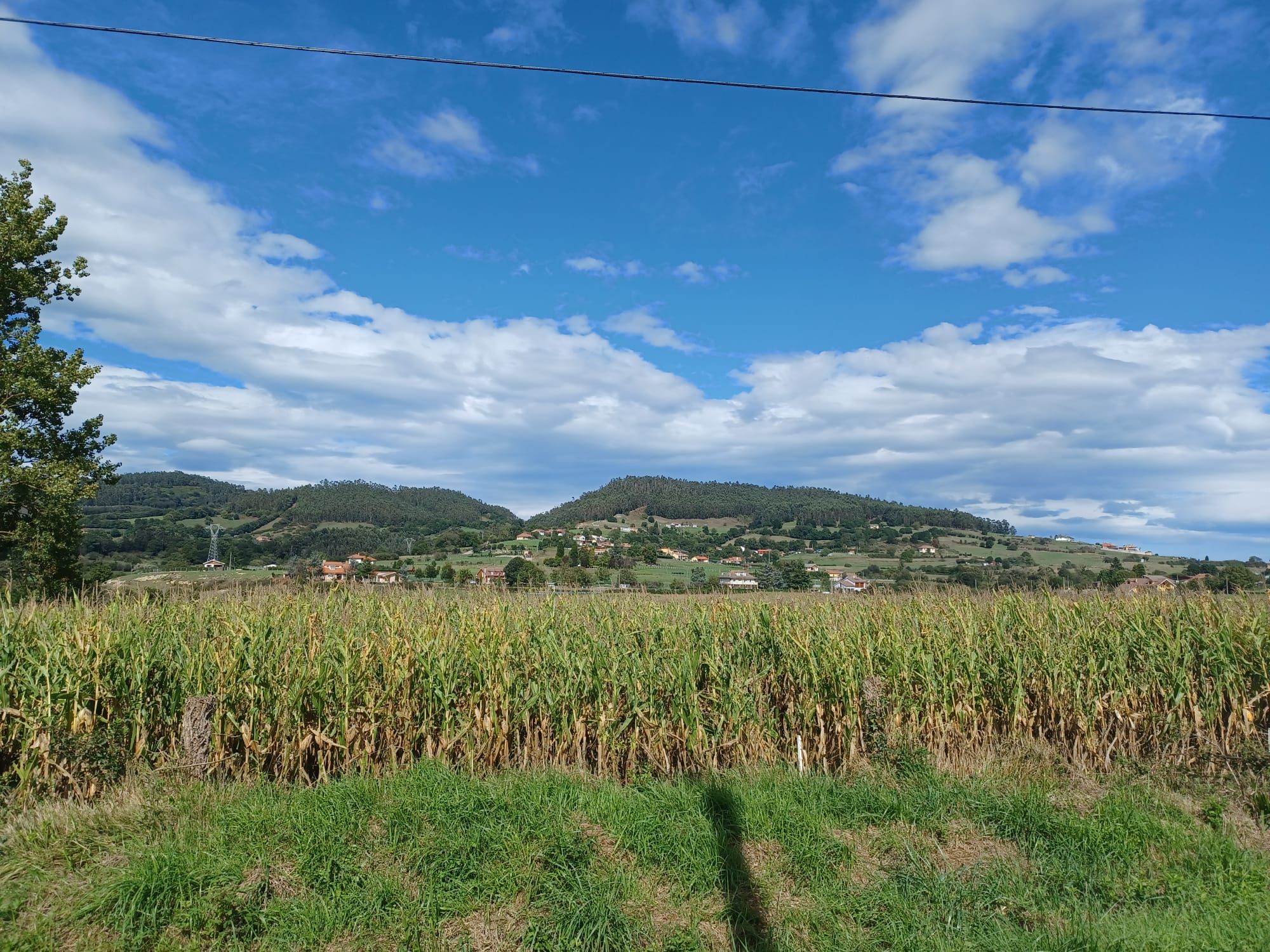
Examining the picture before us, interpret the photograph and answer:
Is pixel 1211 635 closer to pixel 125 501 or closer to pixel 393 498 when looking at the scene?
pixel 393 498

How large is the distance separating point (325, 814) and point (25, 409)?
20777 mm

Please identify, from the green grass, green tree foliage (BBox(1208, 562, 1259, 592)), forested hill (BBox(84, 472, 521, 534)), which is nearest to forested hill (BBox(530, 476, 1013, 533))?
forested hill (BBox(84, 472, 521, 534))

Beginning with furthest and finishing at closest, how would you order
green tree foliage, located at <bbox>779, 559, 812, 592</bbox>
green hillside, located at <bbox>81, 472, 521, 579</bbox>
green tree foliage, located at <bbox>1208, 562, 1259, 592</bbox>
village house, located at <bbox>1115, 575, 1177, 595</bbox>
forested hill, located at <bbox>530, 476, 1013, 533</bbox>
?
forested hill, located at <bbox>530, 476, 1013, 533</bbox> → green hillside, located at <bbox>81, 472, 521, 579</bbox> → green tree foliage, located at <bbox>779, 559, 812, 592</bbox> → village house, located at <bbox>1115, 575, 1177, 595</bbox> → green tree foliage, located at <bbox>1208, 562, 1259, 592</bbox>

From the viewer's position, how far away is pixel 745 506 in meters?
66.1

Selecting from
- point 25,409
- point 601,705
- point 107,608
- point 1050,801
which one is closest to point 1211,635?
point 1050,801

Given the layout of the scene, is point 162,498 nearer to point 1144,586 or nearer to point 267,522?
point 267,522

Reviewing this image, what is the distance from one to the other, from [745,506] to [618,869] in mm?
62206

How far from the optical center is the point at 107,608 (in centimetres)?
791

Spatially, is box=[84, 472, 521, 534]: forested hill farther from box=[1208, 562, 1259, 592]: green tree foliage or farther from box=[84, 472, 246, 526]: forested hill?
box=[1208, 562, 1259, 592]: green tree foliage

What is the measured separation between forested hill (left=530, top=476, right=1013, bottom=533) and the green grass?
52085mm

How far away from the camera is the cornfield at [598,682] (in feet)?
22.4

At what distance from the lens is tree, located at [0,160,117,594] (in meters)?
18.1

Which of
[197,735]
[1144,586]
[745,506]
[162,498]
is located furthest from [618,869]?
[162,498]

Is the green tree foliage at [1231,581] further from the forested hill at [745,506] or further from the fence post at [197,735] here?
the forested hill at [745,506]
